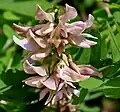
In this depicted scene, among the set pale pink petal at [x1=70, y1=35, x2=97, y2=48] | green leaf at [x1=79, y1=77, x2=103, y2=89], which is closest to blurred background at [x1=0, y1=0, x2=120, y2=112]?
green leaf at [x1=79, y1=77, x2=103, y2=89]

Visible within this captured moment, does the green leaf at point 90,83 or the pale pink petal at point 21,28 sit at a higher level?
the pale pink petal at point 21,28

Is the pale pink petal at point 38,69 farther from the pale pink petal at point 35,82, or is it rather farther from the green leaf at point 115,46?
the green leaf at point 115,46

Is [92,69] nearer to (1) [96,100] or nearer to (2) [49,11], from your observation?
(2) [49,11]

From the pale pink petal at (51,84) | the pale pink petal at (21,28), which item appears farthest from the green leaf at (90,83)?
the pale pink petal at (21,28)

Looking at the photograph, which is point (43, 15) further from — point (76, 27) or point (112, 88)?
point (112, 88)

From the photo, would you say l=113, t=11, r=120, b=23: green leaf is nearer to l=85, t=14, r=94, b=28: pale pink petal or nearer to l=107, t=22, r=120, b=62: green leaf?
l=107, t=22, r=120, b=62: green leaf
